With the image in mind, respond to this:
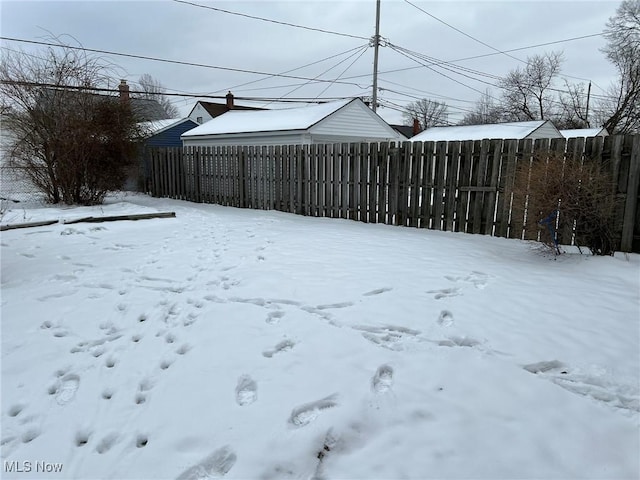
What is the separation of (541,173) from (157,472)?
5016mm

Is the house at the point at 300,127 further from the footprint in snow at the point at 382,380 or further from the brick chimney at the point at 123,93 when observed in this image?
the footprint in snow at the point at 382,380

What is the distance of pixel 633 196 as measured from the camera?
5.28 meters

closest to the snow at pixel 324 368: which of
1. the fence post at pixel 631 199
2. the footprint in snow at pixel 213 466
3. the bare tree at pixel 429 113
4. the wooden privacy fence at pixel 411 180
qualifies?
the footprint in snow at pixel 213 466

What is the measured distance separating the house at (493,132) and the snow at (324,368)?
594 inches

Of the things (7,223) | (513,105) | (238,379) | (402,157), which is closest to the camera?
(238,379)

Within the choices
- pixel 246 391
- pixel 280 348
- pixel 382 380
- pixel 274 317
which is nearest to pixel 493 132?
pixel 274 317

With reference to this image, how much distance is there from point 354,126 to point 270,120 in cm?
338

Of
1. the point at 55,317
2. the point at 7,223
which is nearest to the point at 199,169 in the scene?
the point at 7,223

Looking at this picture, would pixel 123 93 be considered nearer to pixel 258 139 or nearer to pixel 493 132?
pixel 258 139

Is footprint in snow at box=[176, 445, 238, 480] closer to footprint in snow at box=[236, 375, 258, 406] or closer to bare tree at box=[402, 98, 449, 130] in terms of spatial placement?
footprint in snow at box=[236, 375, 258, 406]

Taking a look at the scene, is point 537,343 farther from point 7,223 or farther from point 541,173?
point 7,223

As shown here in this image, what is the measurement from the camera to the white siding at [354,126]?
50.7 feet

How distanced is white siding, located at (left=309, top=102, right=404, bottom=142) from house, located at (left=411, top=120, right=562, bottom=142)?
1.82m

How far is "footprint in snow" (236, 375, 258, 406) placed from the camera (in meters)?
2.46
